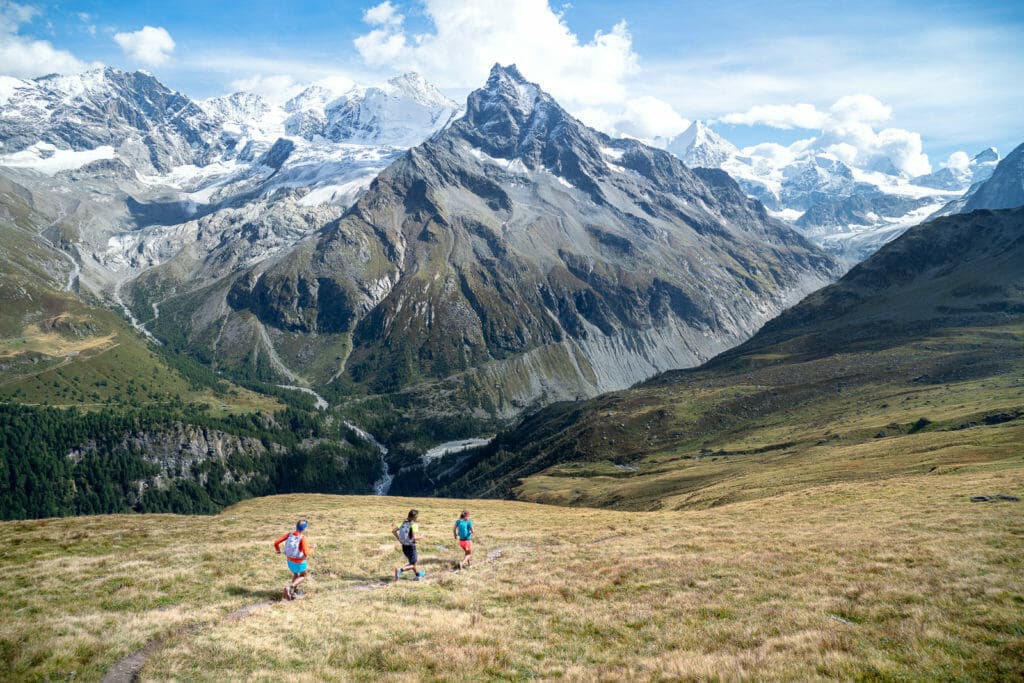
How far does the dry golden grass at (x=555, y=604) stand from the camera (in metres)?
16.4

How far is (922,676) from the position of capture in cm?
1377

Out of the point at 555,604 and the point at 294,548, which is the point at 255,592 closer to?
the point at 294,548

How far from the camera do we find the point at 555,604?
896 inches

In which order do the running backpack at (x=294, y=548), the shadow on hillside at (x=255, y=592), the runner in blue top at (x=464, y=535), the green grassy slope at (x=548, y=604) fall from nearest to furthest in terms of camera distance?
the green grassy slope at (x=548, y=604)
the shadow on hillside at (x=255, y=592)
the running backpack at (x=294, y=548)
the runner in blue top at (x=464, y=535)

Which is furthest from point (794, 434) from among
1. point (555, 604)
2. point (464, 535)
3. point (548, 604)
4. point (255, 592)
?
point (255, 592)

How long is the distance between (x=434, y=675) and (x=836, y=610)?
46.6 ft

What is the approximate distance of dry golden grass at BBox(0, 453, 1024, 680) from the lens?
53.8ft

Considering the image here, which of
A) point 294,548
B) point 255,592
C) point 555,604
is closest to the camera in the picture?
point 555,604

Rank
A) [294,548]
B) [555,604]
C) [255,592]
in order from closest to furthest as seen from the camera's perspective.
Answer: [555,604] < [255,592] < [294,548]

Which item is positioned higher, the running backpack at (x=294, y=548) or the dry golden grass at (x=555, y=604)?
the running backpack at (x=294, y=548)

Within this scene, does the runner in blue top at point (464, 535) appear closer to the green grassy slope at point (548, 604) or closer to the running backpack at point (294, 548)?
the green grassy slope at point (548, 604)

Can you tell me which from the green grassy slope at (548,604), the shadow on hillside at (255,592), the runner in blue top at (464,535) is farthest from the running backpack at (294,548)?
the runner in blue top at (464,535)

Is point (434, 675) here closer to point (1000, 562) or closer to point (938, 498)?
point (1000, 562)

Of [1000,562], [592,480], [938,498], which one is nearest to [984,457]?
[938,498]
